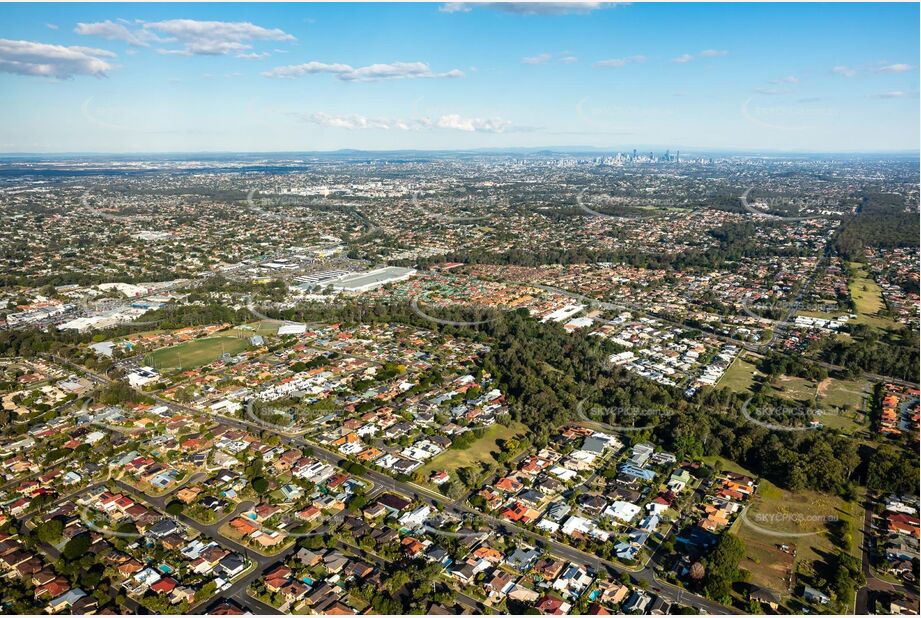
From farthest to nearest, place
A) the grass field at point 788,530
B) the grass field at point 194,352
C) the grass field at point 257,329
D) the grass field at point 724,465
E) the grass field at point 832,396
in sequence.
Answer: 1. the grass field at point 257,329
2. the grass field at point 194,352
3. the grass field at point 832,396
4. the grass field at point 724,465
5. the grass field at point 788,530

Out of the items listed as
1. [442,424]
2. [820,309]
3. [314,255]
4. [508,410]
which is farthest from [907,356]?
[314,255]

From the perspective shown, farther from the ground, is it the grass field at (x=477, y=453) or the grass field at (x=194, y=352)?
the grass field at (x=194, y=352)

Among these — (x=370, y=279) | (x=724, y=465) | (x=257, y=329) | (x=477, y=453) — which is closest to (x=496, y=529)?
(x=477, y=453)

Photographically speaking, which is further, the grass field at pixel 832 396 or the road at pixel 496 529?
the grass field at pixel 832 396

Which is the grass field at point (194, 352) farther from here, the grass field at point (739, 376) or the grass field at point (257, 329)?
the grass field at point (739, 376)

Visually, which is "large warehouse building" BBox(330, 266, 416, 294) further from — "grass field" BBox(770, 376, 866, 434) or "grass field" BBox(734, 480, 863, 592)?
"grass field" BBox(734, 480, 863, 592)

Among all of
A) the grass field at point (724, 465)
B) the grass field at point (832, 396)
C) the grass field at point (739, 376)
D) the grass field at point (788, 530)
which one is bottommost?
the grass field at point (788, 530)

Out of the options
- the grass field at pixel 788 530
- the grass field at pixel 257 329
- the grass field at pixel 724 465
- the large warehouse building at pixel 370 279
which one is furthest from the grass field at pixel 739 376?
the large warehouse building at pixel 370 279

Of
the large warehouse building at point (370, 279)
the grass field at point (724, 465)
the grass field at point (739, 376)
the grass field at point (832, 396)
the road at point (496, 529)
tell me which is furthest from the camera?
the large warehouse building at point (370, 279)

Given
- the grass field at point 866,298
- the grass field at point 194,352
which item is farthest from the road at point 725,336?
the grass field at point 194,352
